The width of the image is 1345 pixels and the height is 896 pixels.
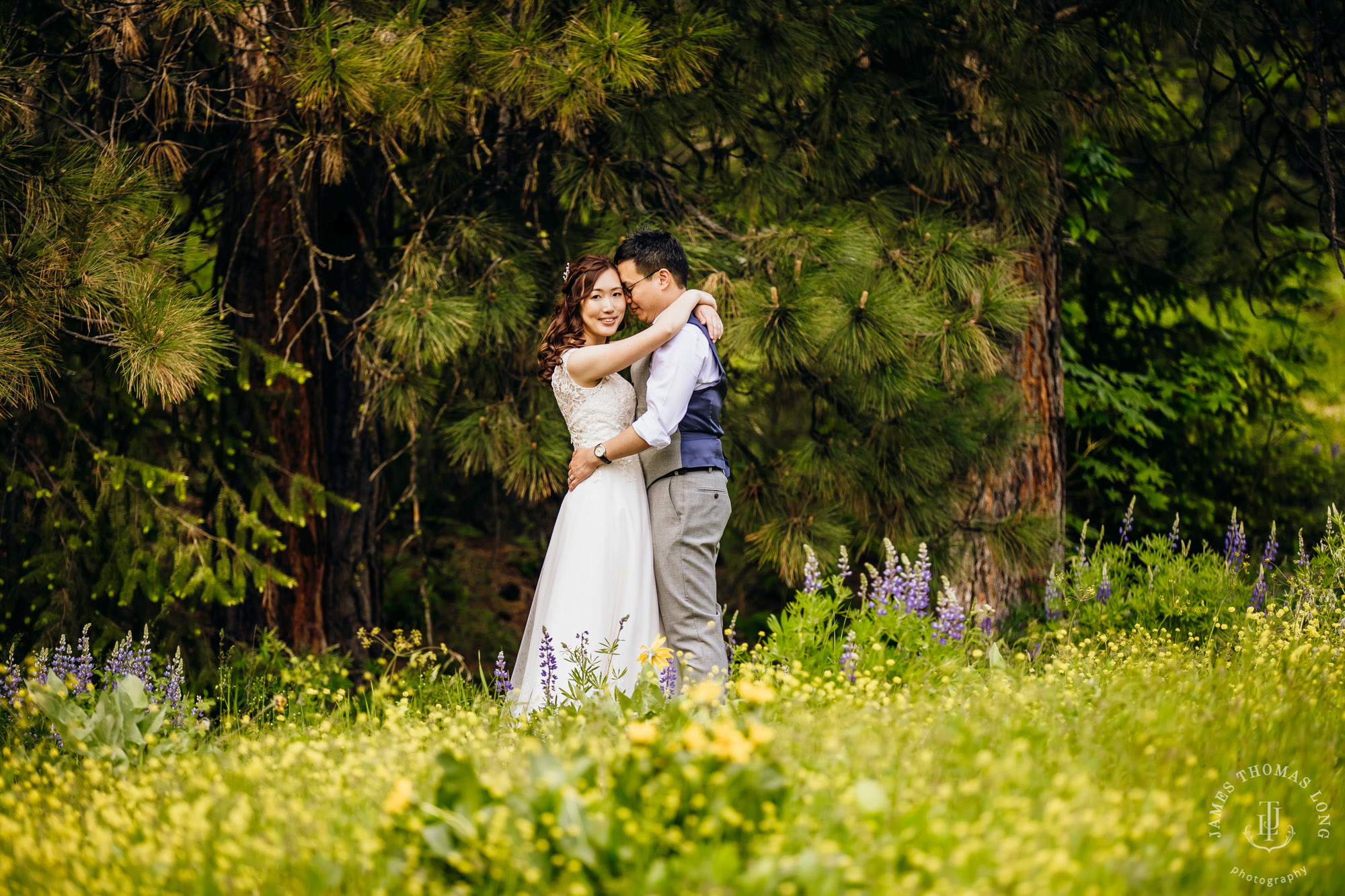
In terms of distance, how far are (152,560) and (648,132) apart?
272 centimetres

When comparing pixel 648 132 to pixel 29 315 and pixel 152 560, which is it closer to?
pixel 29 315

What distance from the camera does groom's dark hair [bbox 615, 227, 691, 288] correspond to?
3562mm

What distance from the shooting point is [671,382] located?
3297 mm

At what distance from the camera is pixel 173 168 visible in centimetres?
383

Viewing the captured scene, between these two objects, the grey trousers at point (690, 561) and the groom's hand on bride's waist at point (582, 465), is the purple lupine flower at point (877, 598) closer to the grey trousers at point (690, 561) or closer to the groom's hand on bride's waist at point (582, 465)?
the grey trousers at point (690, 561)

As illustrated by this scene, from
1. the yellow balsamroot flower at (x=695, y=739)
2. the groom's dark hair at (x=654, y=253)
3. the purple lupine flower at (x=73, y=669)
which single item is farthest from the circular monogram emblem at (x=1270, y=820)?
the purple lupine flower at (x=73, y=669)

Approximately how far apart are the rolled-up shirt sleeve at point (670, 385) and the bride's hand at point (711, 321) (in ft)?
0.33

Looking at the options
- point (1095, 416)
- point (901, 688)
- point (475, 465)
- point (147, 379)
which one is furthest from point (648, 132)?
point (1095, 416)

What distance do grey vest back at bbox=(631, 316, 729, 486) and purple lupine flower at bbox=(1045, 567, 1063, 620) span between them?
1579 millimetres

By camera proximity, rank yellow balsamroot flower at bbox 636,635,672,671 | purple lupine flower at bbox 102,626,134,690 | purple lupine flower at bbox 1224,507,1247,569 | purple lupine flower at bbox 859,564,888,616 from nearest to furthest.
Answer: yellow balsamroot flower at bbox 636,635,672,671 → purple lupine flower at bbox 102,626,134,690 → purple lupine flower at bbox 859,564,888,616 → purple lupine flower at bbox 1224,507,1247,569

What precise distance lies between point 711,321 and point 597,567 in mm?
997

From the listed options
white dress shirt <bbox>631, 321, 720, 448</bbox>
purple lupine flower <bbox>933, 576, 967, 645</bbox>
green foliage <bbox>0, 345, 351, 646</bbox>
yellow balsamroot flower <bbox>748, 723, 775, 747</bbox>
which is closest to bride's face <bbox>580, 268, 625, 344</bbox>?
white dress shirt <bbox>631, 321, 720, 448</bbox>

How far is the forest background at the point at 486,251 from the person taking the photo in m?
3.56

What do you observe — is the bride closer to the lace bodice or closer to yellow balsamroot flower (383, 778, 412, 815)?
the lace bodice
